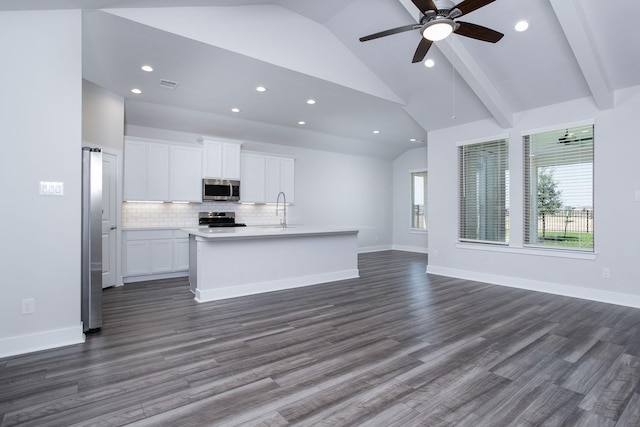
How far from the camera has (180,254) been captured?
589 centimetres

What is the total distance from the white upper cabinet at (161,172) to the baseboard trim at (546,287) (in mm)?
4833

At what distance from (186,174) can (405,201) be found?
6.19 meters

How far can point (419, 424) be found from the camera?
184 centimetres

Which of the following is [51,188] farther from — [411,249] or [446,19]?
[411,249]

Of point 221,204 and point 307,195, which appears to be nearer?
point 221,204

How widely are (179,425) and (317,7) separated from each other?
456 cm

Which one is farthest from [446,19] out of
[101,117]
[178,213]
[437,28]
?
[178,213]

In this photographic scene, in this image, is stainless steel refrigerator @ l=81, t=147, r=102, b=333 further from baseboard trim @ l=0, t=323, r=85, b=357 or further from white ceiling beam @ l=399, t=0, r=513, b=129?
white ceiling beam @ l=399, t=0, r=513, b=129

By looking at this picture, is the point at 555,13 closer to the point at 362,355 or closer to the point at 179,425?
the point at 362,355

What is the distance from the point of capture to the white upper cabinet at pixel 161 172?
5.56 m

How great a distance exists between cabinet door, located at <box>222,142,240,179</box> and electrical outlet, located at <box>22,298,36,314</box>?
12.9ft

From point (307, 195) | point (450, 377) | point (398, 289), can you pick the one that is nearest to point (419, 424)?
point (450, 377)

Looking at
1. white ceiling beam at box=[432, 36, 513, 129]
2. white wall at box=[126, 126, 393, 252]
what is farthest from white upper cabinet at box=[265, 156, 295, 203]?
white ceiling beam at box=[432, 36, 513, 129]

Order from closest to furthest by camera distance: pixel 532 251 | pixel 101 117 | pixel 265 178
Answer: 1. pixel 101 117
2. pixel 532 251
3. pixel 265 178
